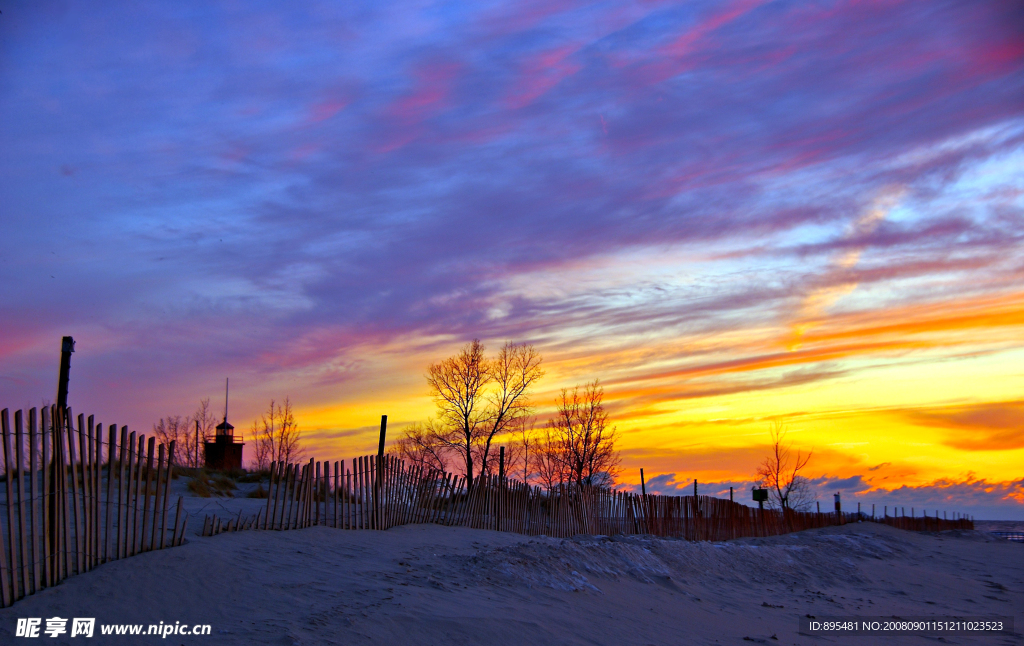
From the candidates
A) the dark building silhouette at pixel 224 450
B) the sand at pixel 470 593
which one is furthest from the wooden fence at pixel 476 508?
the dark building silhouette at pixel 224 450

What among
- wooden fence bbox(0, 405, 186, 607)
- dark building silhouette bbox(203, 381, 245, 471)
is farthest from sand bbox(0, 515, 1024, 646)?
dark building silhouette bbox(203, 381, 245, 471)

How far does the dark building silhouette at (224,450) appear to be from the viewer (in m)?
38.2

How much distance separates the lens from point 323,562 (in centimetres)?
841

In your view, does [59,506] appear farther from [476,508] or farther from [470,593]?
[476,508]

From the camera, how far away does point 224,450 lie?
126ft

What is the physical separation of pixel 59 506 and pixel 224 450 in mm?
34483

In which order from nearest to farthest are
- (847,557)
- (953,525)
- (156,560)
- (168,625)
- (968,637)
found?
(168,625) < (156,560) < (968,637) < (847,557) < (953,525)

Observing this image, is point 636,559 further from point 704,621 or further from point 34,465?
point 34,465

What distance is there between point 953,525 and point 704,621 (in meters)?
44.0

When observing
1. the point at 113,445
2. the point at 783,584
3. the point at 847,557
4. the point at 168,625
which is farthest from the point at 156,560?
the point at 847,557

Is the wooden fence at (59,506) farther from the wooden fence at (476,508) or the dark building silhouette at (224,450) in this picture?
the dark building silhouette at (224,450)

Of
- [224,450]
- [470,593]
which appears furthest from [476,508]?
[224,450]

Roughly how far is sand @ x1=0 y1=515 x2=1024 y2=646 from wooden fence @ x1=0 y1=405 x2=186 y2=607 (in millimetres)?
197

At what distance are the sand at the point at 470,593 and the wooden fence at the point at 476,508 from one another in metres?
0.47
